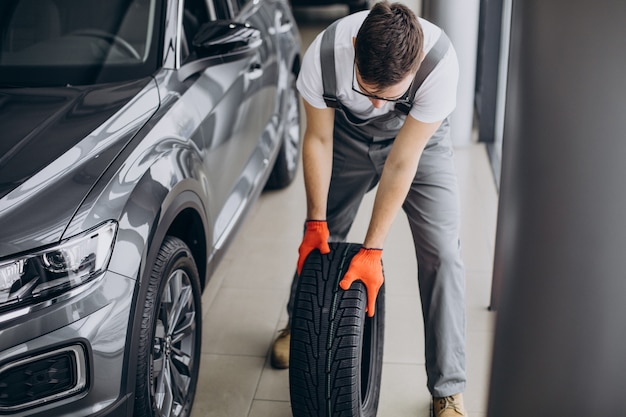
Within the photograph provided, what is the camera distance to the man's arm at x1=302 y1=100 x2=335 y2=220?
2.53 meters

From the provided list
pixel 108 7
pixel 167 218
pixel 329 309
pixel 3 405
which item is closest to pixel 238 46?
pixel 108 7

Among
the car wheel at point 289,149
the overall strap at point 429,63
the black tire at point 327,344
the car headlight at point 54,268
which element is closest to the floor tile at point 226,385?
the black tire at point 327,344

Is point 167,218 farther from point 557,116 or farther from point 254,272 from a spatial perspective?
point 557,116

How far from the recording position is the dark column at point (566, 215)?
59 cm

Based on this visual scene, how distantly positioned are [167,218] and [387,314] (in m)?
1.36

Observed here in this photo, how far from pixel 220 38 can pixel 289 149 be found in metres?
1.82

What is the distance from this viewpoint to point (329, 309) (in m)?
2.34

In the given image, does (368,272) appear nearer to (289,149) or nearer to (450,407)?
(450,407)

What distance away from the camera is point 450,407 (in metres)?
2.58

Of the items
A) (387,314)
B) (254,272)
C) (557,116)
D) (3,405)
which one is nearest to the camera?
(557,116)

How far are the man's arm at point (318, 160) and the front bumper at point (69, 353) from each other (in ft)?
2.55

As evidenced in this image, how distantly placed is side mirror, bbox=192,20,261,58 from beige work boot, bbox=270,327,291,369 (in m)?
1.15

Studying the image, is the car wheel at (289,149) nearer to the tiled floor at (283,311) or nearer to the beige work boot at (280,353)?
the tiled floor at (283,311)

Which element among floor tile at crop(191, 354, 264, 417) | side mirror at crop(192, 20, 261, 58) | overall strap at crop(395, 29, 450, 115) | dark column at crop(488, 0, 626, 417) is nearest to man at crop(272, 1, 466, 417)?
overall strap at crop(395, 29, 450, 115)
